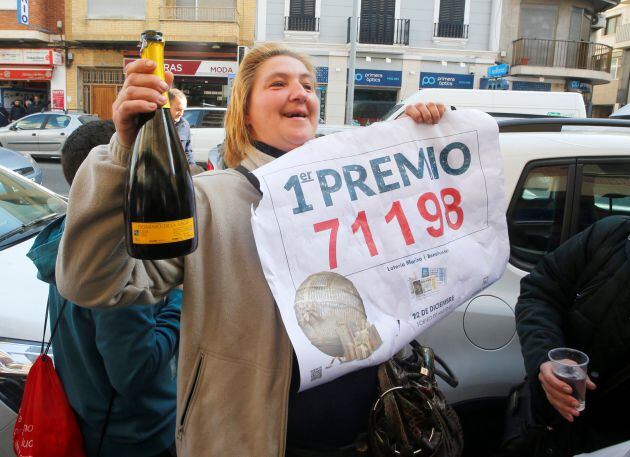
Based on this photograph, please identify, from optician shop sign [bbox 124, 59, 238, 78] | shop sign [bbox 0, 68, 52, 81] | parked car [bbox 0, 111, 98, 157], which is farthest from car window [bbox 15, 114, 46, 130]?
shop sign [bbox 0, 68, 52, 81]

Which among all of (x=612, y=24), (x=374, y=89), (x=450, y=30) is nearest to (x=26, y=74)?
(x=374, y=89)

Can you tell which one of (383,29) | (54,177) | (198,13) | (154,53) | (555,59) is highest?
(198,13)

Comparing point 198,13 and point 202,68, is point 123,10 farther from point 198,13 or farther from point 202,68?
point 202,68

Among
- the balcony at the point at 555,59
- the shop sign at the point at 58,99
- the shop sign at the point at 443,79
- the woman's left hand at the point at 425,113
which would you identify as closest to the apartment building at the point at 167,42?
the shop sign at the point at 58,99

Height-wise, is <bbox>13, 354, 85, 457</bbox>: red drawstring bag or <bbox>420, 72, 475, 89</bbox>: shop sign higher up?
<bbox>420, 72, 475, 89</bbox>: shop sign

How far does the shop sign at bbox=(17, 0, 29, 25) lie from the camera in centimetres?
2016

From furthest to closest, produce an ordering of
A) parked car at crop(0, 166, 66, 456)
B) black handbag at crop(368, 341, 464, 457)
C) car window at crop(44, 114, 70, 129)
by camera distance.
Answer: car window at crop(44, 114, 70, 129) < parked car at crop(0, 166, 66, 456) < black handbag at crop(368, 341, 464, 457)

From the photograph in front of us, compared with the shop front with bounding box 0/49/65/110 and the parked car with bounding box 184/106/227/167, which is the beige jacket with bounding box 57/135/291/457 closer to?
the parked car with bounding box 184/106/227/167

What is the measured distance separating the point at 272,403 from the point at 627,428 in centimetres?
114

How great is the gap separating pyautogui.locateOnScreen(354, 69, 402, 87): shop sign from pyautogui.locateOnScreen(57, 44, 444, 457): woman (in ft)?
67.1

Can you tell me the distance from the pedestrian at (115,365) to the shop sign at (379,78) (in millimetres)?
20226

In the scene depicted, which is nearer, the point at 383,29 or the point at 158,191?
the point at 158,191

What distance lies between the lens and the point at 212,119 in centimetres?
1203

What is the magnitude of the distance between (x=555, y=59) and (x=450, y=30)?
4436 millimetres
